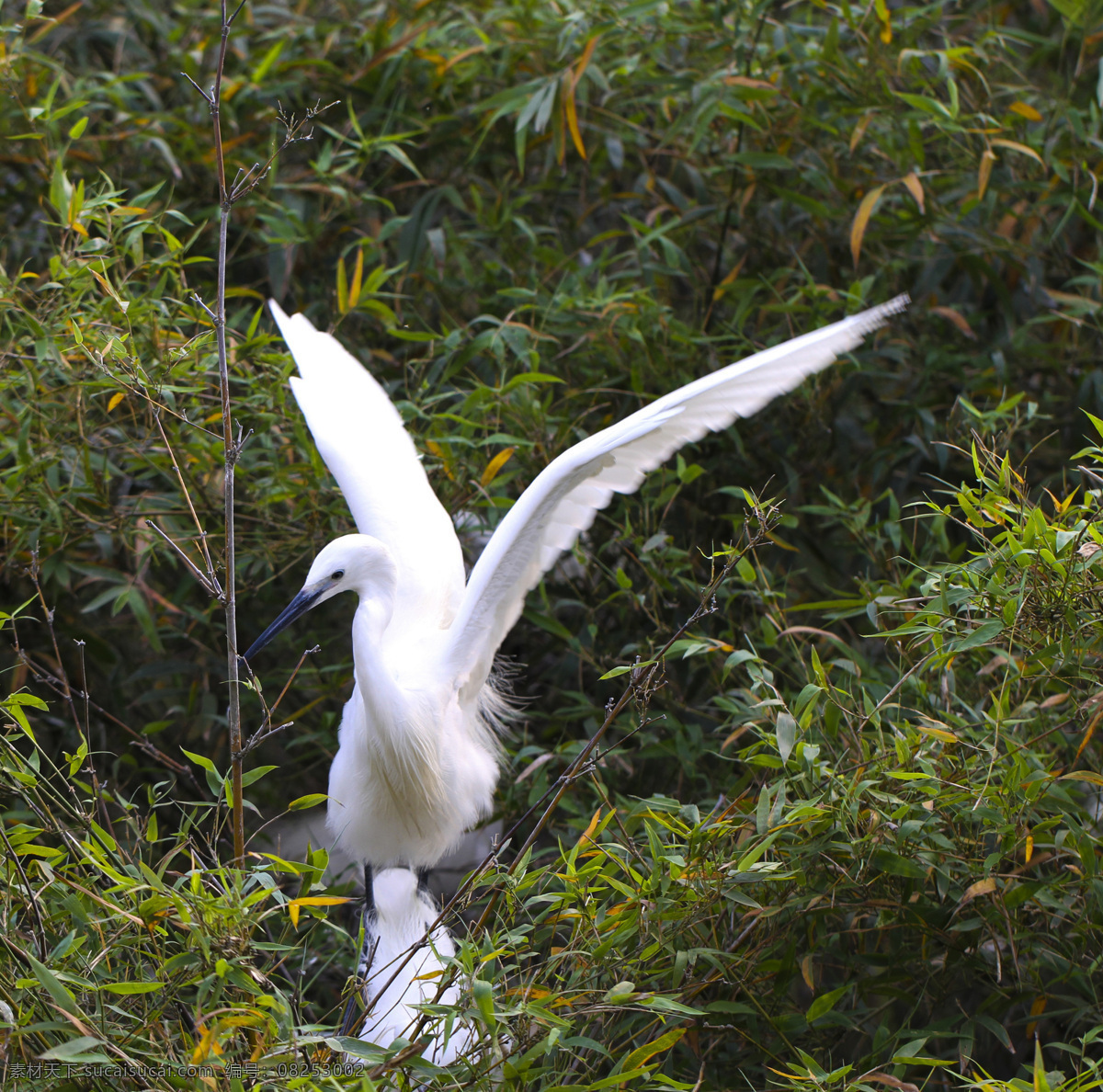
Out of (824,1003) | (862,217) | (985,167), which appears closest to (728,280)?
(862,217)

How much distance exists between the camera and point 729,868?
4.26 ft

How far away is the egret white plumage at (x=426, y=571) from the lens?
1673 millimetres

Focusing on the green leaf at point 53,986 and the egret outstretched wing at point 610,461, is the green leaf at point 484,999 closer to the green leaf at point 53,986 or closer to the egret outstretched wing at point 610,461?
the green leaf at point 53,986

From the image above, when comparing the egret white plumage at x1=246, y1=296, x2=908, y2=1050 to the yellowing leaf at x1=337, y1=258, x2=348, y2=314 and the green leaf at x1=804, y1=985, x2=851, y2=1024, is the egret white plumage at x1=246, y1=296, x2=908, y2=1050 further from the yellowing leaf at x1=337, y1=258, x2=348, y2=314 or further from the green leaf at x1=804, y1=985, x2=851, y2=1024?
the green leaf at x1=804, y1=985, x2=851, y2=1024

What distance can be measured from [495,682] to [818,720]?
828 mm

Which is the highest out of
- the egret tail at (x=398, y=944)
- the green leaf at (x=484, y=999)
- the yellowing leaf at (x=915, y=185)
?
the yellowing leaf at (x=915, y=185)

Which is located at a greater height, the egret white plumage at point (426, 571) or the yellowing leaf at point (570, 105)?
the yellowing leaf at point (570, 105)

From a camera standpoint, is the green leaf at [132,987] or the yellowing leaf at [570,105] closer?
the green leaf at [132,987]

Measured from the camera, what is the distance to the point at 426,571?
2.12 m

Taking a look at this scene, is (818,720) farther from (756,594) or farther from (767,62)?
(767,62)

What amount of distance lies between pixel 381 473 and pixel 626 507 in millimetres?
553

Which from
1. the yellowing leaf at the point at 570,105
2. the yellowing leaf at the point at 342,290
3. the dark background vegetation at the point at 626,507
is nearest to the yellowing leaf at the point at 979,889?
the dark background vegetation at the point at 626,507

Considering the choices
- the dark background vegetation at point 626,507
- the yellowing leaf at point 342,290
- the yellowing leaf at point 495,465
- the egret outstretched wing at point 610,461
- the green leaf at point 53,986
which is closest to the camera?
the green leaf at point 53,986

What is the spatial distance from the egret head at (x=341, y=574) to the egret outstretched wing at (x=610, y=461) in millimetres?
164
